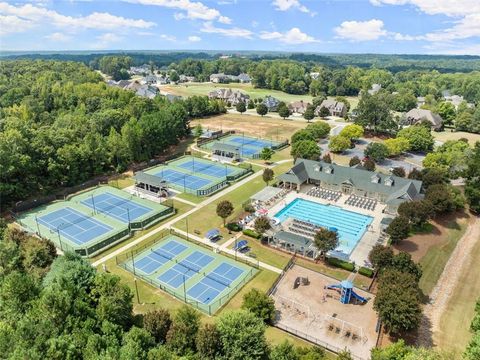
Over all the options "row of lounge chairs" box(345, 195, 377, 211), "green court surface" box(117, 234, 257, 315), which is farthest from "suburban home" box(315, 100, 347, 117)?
"green court surface" box(117, 234, 257, 315)

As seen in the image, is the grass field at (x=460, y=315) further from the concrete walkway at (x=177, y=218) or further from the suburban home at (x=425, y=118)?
the suburban home at (x=425, y=118)

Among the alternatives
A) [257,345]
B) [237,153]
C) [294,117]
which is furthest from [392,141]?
[257,345]

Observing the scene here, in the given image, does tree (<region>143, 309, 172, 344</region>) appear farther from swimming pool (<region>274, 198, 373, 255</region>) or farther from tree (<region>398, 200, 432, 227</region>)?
tree (<region>398, 200, 432, 227</region>)

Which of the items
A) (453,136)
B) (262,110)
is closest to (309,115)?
(262,110)

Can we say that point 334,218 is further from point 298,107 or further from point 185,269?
point 298,107

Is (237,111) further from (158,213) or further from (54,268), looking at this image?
(54,268)

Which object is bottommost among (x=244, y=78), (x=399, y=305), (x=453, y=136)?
(x=453, y=136)
